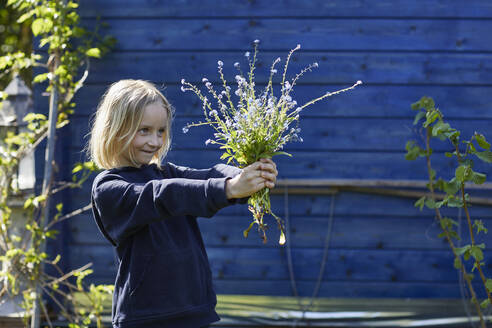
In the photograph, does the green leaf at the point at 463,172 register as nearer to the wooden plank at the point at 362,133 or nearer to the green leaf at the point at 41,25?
the wooden plank at the point at 362,133

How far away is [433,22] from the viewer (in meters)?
3.22

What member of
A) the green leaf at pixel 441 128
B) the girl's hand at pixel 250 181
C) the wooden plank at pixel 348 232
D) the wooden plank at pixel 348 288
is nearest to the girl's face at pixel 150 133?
the girl's hand at pixel 250 181

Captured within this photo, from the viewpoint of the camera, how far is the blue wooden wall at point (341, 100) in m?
3.23

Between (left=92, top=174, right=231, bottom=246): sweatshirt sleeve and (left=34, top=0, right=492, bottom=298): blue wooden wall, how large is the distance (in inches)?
60.2

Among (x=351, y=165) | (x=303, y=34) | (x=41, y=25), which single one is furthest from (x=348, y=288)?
Result: (x=41, y=25)

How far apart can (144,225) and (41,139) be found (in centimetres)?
175

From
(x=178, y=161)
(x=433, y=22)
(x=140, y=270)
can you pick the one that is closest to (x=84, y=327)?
(x=178, y=161)

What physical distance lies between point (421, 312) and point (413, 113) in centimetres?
109

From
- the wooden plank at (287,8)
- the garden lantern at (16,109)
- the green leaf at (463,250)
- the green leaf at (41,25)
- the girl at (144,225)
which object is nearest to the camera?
the girl at (144,225)

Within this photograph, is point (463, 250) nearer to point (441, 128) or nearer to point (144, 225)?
point (441, 128)

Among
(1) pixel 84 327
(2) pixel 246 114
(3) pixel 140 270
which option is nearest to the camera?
(2) pixel 246 114

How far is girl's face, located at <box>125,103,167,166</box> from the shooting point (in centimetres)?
188

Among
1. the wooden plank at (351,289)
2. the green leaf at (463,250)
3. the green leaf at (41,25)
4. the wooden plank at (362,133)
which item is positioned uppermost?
the green leaf at (41,25)

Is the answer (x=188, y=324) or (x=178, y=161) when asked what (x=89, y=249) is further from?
(x=188, y=324)
